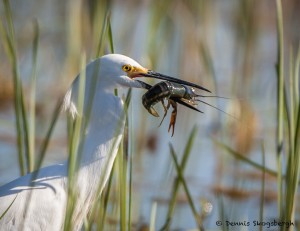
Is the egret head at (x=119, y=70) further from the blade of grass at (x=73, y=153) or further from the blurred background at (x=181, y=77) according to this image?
the blurred background at (x=181, y=77)

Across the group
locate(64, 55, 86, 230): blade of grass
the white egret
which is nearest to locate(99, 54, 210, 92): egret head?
the white egret

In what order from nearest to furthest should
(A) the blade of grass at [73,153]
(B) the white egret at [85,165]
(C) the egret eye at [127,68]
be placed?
(A) the blade of grass at [73,153]
(B) the white egret at [85,165]
(C) the egret eye at [127,68]

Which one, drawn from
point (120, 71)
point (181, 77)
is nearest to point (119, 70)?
point (120, 71)

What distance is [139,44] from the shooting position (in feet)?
26.3

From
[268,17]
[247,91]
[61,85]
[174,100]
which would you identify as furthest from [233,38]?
[174,100]

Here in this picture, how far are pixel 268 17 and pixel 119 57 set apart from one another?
19.3 ft

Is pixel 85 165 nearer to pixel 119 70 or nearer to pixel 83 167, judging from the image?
pixel 83 167

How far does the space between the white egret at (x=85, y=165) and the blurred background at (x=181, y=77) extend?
0.84m

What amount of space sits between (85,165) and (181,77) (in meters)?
3.54

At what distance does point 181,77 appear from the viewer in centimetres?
708

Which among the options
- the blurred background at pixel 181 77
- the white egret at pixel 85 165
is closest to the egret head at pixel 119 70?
the white egret at pixel 85 165

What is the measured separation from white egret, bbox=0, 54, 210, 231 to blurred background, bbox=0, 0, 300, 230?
0.84 meters

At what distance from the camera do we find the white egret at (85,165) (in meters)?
3.47

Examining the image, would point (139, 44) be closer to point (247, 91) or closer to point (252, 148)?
point (247, 91)
